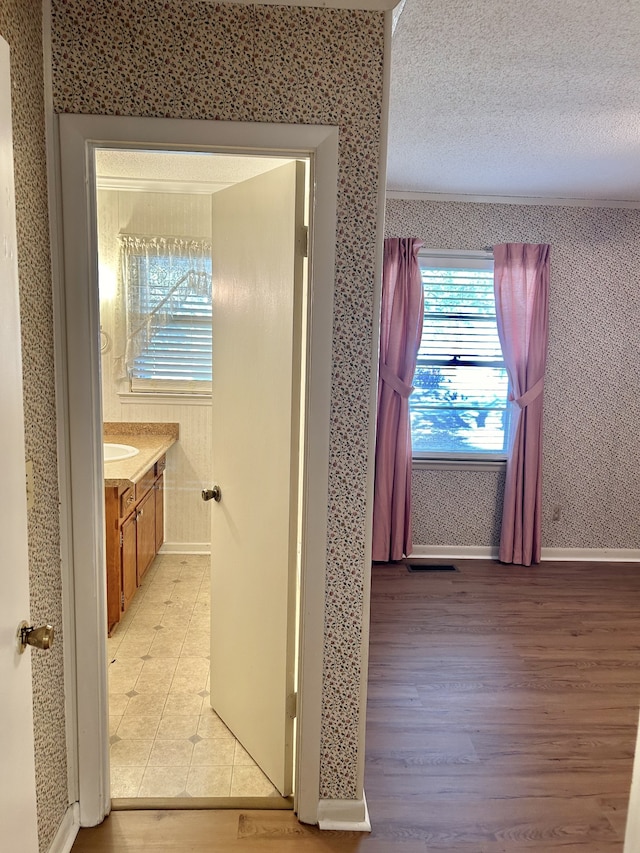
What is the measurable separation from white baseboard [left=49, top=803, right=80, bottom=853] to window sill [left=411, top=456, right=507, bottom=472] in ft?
10.4

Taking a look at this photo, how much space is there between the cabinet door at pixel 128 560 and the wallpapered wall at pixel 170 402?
0.86 meters

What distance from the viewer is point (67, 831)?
198cm

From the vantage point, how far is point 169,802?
2174 mm

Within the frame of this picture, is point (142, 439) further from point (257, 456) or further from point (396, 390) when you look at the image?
point (257, 456)

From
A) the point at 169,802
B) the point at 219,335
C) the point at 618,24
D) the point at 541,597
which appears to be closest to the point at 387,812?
the point at 169,802

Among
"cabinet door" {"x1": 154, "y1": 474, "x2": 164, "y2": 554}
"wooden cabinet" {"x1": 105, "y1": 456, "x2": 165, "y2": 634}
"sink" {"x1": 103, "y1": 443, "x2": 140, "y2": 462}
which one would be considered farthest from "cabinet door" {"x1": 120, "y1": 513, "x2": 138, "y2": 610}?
"cabinet door" {"x1": 154, "y1": 474, "x2": 164, "y2": 554}

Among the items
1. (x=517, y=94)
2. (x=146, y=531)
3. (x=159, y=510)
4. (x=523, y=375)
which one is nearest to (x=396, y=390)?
(x=523, y=375)

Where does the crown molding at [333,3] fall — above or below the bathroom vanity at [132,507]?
above

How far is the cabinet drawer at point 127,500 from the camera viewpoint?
10.5 ft

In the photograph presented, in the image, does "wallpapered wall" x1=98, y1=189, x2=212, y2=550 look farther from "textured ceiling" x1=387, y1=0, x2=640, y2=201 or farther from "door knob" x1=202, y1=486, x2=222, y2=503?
"door knob" x1=202, y1=486, x2=222, y2=503

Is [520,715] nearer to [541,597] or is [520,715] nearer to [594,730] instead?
[594,730]

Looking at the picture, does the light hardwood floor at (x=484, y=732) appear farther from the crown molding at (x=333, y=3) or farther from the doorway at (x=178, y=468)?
the crown molding at (x=333, y=3)

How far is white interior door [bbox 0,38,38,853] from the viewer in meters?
1.18

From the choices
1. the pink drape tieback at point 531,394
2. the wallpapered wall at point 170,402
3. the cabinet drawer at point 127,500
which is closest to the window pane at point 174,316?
the wallpapered wall at point 170,402
